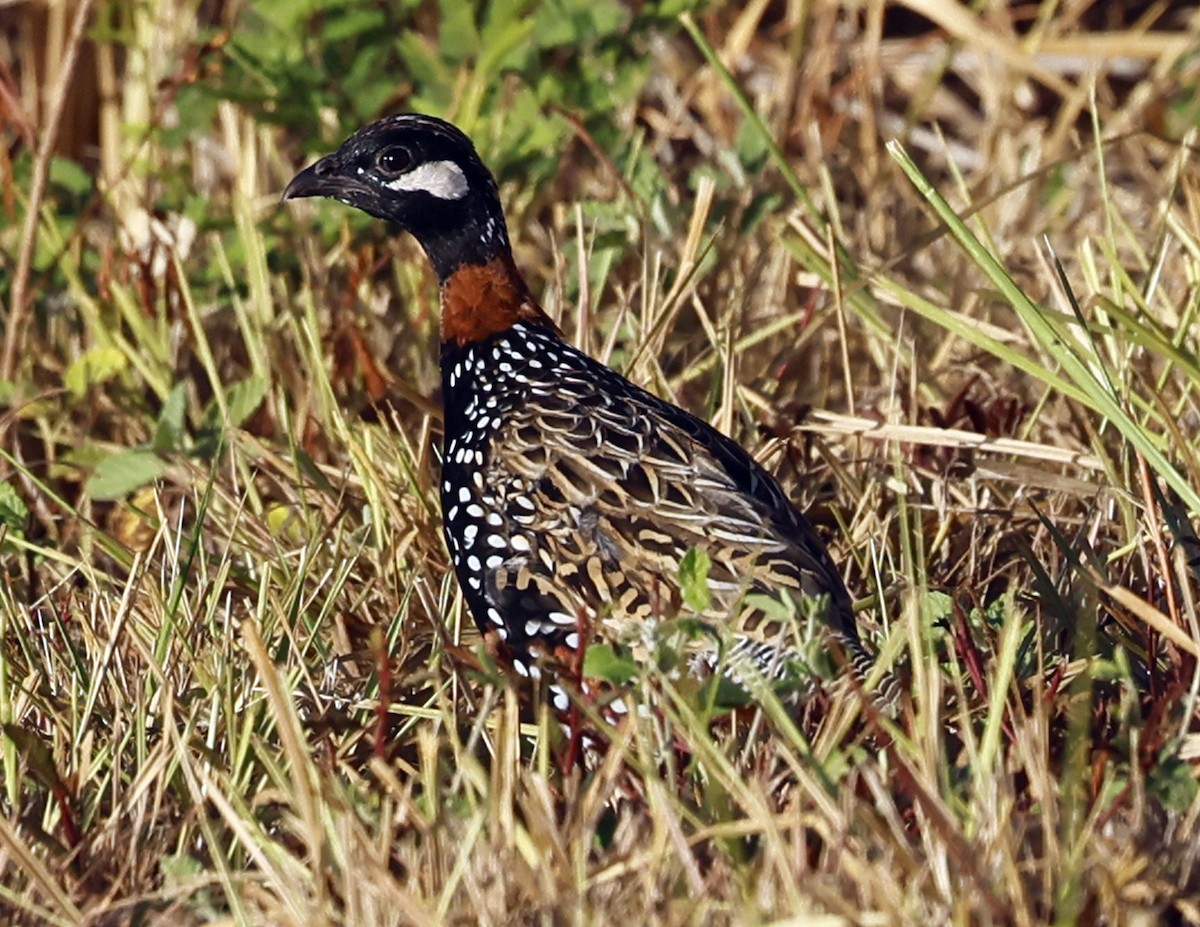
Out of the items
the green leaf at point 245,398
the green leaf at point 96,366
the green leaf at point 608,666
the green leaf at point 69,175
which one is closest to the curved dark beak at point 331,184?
the green leaf at point 245,398

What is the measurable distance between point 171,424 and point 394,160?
3.23 ft

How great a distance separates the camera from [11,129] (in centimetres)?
676

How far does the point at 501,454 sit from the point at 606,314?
1490mm

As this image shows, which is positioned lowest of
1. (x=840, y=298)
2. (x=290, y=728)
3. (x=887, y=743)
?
(x=887, y=743)

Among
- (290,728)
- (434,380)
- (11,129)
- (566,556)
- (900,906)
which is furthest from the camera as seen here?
(11,129)

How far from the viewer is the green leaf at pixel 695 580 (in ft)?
10.5

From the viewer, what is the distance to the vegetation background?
298cm

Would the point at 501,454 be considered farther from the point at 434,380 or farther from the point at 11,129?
the point at 11,129

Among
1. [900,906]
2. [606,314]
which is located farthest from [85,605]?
[900,906]

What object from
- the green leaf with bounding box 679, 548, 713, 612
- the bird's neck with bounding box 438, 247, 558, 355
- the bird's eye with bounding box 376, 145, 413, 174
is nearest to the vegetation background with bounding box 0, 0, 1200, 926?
the green leaf with bounding box 679, 548, 713, 612

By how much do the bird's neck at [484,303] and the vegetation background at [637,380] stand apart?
269 mm

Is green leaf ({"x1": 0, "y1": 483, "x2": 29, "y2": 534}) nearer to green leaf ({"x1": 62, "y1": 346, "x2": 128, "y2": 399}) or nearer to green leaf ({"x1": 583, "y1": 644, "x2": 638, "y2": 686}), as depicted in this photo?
green leaf ({"x1": 62, "y1": 346, "x2": 128, "y2": 399})

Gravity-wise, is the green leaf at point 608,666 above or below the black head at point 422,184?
below

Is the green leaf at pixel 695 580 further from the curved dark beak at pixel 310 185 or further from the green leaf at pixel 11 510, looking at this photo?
the green leaf at pixel 11 510
